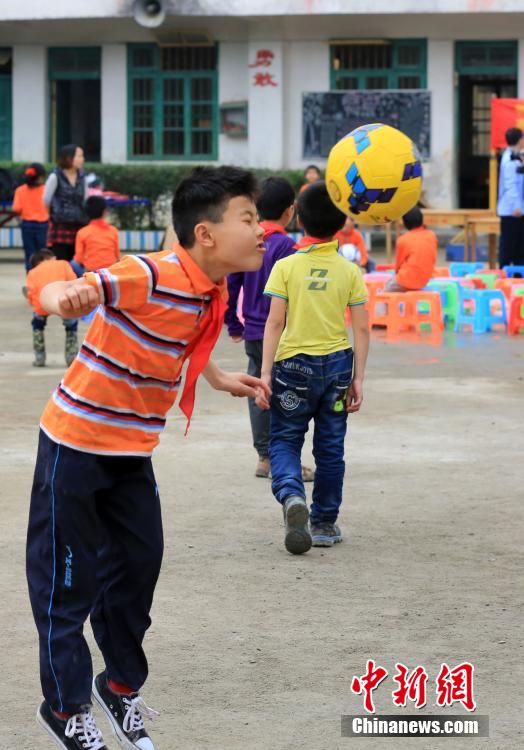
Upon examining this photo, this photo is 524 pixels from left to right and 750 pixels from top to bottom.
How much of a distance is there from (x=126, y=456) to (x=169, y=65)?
903 inches

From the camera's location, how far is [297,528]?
18.2ft

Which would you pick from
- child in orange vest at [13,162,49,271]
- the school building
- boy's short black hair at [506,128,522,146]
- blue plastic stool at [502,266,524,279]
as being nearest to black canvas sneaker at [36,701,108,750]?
blue plastic stool at [502,266,524,279]

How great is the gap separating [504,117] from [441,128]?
731cm

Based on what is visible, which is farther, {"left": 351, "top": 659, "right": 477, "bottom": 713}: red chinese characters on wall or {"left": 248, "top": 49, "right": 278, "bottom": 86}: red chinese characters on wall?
{"left": 248, "top": 49, "right": 278, "bottom": 86}: red chinese characters on wall

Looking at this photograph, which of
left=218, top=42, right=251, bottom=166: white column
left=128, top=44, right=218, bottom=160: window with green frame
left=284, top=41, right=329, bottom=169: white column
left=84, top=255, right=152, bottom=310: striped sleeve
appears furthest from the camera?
left=128, top=44, right=218, bottom=160: window with green frame

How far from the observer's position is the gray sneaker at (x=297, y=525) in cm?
A: 554

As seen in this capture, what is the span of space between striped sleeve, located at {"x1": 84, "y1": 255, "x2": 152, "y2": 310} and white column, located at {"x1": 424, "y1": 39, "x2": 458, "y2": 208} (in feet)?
70.9

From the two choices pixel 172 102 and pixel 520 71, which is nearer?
pixel 520 71

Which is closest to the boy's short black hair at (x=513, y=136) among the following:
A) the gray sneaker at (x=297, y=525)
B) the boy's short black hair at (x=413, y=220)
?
the boy's short black hair at (x=413, y=220)

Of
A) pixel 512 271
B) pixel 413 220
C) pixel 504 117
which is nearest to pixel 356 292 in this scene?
pixel 413 220

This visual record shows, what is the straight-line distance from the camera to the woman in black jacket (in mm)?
13531

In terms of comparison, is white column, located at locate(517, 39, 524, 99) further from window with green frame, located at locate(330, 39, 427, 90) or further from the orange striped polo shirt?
the orange striped polo shirt

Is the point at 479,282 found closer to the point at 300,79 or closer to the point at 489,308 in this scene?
the point at 489,308

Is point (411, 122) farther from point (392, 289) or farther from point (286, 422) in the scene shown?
point (286, 422)
